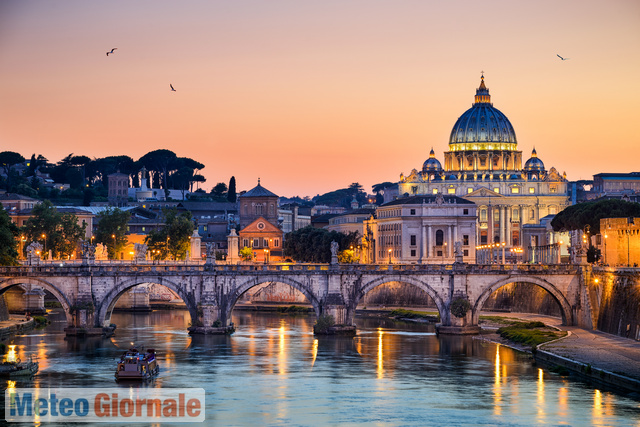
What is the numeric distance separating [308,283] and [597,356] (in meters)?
28.7

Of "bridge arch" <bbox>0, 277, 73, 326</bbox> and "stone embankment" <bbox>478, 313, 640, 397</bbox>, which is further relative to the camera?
"bridge arch" <bbox>0, 277, 73, 326</bbox>

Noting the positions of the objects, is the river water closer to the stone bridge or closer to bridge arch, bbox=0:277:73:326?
the stone bridge

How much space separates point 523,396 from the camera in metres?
67.7

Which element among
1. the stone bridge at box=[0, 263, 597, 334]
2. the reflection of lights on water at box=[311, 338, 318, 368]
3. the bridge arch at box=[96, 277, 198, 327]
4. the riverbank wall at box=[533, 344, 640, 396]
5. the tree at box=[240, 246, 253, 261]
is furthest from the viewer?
the tree at box=[240, 246, 253, 261]

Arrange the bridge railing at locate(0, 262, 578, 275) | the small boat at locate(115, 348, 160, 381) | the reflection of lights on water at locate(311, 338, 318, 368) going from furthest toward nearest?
the bridge railing at locate(0, 262, 578, 275)
the reflection of lights on water at locate(311, 338, 318, 368)
the small boat at locate(115, 348, 160, 381)

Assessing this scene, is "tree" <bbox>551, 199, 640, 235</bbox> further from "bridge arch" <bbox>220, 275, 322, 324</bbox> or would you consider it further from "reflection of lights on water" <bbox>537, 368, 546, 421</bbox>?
"reflection of lights on water" <bbox>537, 368, 546, 421</bbox>

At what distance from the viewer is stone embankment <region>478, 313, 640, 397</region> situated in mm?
67938

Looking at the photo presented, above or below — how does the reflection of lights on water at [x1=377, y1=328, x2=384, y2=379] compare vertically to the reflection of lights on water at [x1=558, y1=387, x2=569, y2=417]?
above

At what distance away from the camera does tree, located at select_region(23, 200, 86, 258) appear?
488 feet

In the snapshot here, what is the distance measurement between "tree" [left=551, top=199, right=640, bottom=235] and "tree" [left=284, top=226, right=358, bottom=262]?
39.0 m

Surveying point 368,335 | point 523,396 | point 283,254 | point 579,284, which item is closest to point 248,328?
point 368,335

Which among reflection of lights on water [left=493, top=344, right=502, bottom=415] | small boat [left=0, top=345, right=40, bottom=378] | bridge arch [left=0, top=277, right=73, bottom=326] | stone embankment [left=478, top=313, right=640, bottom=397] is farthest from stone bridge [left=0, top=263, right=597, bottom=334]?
small boat [left=0, top=345, right=40, bottom=378]

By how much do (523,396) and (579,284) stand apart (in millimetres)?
29651

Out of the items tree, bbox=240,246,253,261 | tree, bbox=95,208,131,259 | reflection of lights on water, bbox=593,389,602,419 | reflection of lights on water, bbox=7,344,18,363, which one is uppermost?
tree, bbox=95,208,131,259
